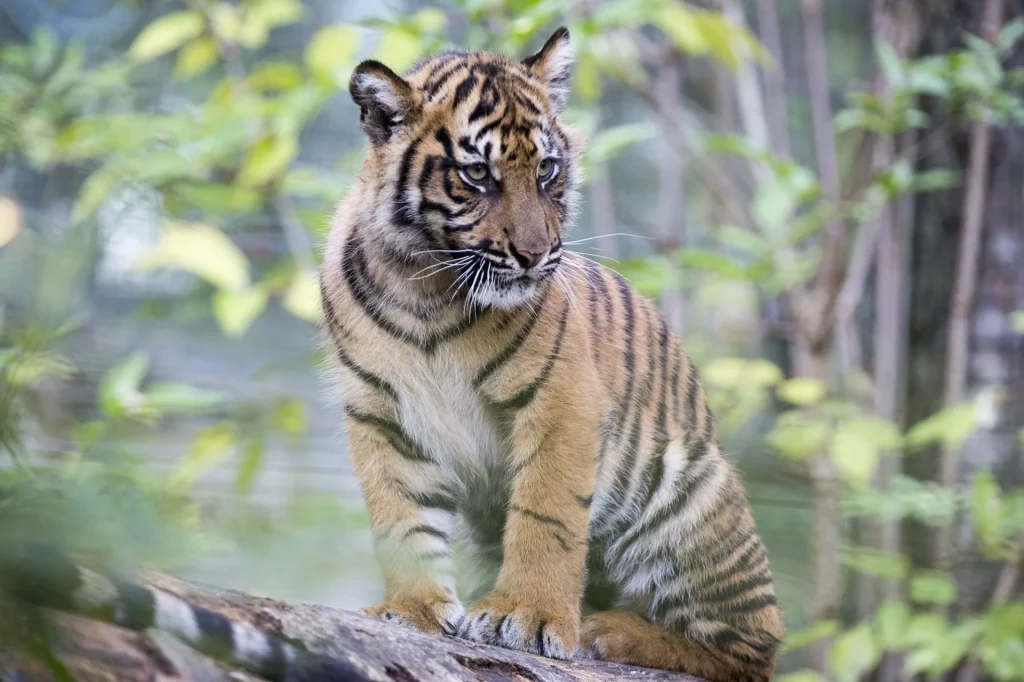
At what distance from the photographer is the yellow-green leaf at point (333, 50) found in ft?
8.36

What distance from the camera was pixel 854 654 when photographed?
3053 mm

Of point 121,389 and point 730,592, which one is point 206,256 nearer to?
point 121,389

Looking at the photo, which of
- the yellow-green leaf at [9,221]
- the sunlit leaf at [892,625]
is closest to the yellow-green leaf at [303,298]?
the sunlit leaf at [892,625]

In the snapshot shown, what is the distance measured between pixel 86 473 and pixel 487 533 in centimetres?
153

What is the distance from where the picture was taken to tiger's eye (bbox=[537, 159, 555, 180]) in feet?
5.70

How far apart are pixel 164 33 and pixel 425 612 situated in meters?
1.83

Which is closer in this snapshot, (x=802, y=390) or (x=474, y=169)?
(x=474, y=169)

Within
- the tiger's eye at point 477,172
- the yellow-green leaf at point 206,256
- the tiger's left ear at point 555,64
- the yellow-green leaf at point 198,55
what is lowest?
the yellow-green leaf at point 206,256

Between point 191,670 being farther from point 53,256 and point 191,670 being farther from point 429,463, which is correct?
point 429,463

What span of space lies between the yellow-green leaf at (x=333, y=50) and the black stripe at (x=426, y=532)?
1266 mm

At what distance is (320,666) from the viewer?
0.92m

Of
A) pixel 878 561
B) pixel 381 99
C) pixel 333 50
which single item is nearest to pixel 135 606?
pixel 381 99

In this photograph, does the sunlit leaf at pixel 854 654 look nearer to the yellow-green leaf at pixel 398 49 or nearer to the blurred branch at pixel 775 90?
the blurred branch at pixel 775 90

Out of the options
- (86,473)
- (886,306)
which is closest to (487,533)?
(86,473)
